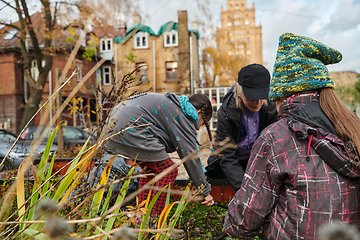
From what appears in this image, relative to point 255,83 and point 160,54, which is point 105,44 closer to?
point 160,54

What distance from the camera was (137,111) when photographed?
89.9 inches

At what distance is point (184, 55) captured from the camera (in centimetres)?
2025

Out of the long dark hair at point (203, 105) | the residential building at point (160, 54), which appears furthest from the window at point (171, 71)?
the long dark hair at point (203, 105)

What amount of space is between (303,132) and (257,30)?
98.4 metres

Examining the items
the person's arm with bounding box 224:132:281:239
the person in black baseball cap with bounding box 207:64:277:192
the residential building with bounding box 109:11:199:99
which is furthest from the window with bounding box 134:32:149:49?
the person's arm with bounding box 224:132:281:239

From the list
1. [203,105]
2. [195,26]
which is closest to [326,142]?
[203,105]

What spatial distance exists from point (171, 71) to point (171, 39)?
2.50 meters

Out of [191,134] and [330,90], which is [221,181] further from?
[330,90]

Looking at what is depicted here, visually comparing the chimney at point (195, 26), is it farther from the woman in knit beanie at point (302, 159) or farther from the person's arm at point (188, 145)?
the woman in knit beanie at point (302, 159)

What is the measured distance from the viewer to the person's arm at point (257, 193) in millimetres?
1344

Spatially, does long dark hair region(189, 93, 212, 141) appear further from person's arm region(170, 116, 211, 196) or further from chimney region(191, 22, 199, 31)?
chimney region(191, 22, 199, 31)

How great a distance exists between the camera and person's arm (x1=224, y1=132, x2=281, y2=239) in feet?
4.41

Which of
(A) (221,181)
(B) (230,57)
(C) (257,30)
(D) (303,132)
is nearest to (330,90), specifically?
(D) (303,132)

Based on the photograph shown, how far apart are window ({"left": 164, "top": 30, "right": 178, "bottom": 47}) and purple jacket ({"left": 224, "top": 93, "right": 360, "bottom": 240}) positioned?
68.1ft
